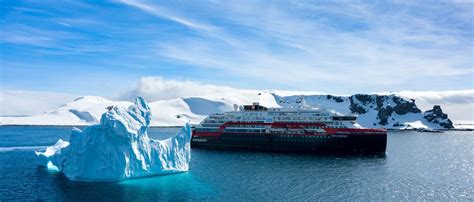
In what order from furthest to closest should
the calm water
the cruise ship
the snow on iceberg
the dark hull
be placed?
1. the cruise ship
2. the dark hull
3. the snow on iceberg
4. the calm water

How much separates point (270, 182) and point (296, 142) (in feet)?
100

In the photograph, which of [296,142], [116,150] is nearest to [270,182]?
[116,150]

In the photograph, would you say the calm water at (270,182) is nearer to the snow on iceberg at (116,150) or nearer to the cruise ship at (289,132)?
the snow on iceberg at (116,150)

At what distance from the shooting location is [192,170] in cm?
4747

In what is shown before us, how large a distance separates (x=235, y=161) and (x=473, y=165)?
3649 centimetres

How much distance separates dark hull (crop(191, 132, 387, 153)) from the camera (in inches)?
2608

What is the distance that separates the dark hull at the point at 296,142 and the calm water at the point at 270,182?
26.5 ft

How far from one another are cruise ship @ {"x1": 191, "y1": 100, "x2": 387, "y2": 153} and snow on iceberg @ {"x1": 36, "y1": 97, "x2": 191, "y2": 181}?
33.6 m

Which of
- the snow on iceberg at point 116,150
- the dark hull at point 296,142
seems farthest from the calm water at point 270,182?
the dark hull at point 296,142

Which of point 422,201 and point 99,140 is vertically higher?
point 99,140

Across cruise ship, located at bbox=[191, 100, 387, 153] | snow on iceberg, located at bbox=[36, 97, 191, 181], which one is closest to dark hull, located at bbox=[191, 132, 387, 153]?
cruise ship, located at bbox=[191, 100, 387, 153]

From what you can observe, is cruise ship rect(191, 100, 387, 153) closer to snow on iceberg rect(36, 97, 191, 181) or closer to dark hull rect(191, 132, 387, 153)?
dark hull rect(191, 132, 387, 153)

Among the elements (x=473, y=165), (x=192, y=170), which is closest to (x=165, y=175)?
(x=192, y=170)

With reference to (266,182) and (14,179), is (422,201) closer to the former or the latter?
(266,182)
